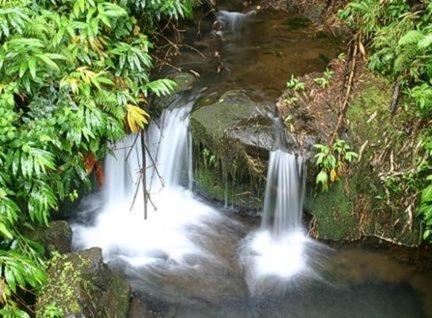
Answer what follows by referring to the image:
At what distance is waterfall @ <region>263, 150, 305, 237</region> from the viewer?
246 inches

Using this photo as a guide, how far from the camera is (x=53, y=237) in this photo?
5.44m

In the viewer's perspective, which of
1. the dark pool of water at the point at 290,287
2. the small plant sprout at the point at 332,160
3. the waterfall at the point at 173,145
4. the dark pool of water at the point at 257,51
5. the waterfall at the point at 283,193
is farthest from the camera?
the dark pool of water at the point at 257,51

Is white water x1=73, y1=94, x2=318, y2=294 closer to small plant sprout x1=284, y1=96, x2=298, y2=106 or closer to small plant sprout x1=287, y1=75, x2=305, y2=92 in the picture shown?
small plant sprout x1=284, y1=96, x2=298, y2=106

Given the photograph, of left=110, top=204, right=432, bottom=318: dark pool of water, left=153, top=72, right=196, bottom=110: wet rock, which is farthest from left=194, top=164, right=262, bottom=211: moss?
left=153, top=72, right=196, bottom=110: wet rock

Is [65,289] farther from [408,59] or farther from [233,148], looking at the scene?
[408,59]

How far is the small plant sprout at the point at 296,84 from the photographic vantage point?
6746mm

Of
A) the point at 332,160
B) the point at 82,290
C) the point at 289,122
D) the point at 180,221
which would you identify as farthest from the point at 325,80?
the point at 82,290

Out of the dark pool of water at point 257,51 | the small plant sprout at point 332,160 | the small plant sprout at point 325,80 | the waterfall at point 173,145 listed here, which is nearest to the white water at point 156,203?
the waterfall at point 173,145

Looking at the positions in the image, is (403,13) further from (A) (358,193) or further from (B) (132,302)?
(B) (132,302)

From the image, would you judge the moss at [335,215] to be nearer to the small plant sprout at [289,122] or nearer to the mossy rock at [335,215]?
the mossy rock at [335,215]

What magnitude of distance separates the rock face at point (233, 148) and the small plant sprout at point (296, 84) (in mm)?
554

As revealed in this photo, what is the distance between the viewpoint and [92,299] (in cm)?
483

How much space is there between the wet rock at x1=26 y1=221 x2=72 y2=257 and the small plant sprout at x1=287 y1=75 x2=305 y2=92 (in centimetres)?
341

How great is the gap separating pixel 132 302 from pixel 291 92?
11.0 ft
